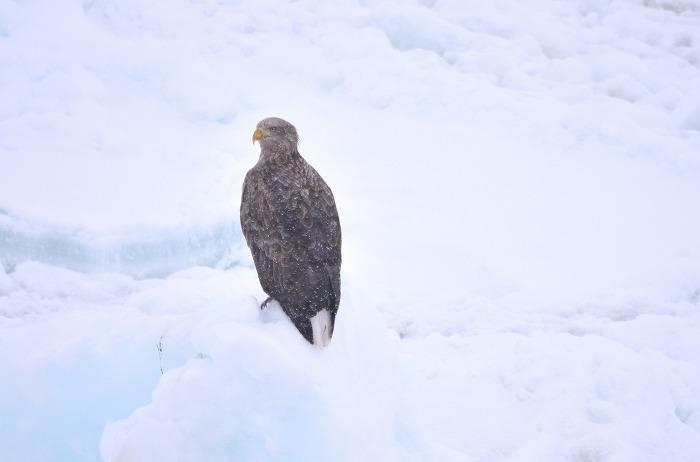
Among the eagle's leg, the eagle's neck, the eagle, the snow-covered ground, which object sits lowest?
the snow-covered ground

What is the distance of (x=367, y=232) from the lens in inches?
221

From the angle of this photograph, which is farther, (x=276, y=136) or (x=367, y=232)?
(x=367, y=232)

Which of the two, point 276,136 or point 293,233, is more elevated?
point 276,136

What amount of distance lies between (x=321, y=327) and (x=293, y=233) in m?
0.41

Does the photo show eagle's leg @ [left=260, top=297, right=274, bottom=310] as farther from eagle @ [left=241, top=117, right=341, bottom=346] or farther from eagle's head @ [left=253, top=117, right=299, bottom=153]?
eagle's head @ [left=253, top=117, right=299, bottom=153]

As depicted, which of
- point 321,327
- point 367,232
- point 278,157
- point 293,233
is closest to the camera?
point 321,327

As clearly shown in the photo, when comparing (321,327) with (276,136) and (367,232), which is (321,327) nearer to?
(276,136)

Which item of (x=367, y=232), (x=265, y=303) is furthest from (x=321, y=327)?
(x=367, y=232)

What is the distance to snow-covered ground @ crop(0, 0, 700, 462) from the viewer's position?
2.95 metres

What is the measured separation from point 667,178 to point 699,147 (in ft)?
2.35

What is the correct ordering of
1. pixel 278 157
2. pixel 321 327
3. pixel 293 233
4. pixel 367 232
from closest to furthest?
pixel 321 327 → pixel 293 233 → pixel 278 157 → pixel 367 232

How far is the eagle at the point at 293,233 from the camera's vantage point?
2857 millimetres

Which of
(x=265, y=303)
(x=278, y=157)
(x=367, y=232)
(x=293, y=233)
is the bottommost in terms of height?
(x=367, y=232)

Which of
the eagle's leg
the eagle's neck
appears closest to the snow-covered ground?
the eagle's leg
